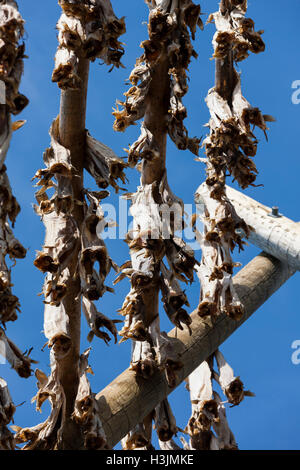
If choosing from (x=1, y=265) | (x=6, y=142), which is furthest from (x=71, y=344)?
(x=6, y=142)

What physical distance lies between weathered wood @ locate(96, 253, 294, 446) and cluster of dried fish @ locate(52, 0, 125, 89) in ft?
5.82

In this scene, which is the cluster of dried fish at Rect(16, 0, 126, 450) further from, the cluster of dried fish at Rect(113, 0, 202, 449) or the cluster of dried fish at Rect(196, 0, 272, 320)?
the cluster of dried fish at Rect(196, 0, 272, 320)

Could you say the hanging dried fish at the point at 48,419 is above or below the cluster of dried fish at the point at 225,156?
below


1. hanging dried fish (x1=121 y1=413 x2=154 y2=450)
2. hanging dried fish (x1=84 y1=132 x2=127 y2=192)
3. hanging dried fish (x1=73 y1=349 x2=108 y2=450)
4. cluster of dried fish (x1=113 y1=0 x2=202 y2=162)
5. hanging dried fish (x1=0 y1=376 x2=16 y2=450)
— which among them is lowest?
hanging dried fish (x1=0 y1=376 x2=16 y2=450)

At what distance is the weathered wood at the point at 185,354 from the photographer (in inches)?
178

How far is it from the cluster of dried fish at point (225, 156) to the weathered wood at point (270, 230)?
1.28 m

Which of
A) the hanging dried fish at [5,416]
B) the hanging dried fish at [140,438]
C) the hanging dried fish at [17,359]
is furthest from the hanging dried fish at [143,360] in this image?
the hanging dried fish at [5,416]

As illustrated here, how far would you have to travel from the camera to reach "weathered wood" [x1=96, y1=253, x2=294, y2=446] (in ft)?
14.8

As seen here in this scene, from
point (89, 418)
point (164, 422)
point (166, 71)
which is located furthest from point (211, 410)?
point (166, 71)

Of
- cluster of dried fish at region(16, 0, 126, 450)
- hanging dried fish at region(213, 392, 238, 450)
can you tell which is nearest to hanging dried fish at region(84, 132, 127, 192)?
cluster of dried fish at region(16, 0, 126, 450)

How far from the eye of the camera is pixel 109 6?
13.1 feet

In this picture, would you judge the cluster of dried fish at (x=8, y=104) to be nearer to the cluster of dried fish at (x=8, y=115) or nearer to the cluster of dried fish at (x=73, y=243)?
the cluster of dried fish at (x=8, y=115)

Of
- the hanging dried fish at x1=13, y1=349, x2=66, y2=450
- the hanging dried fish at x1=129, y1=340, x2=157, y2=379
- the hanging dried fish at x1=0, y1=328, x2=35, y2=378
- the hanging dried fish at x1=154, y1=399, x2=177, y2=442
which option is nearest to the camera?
the hanging dried fish at x1=0, y1=328, x2=35, y2=378

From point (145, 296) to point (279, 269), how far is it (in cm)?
211
